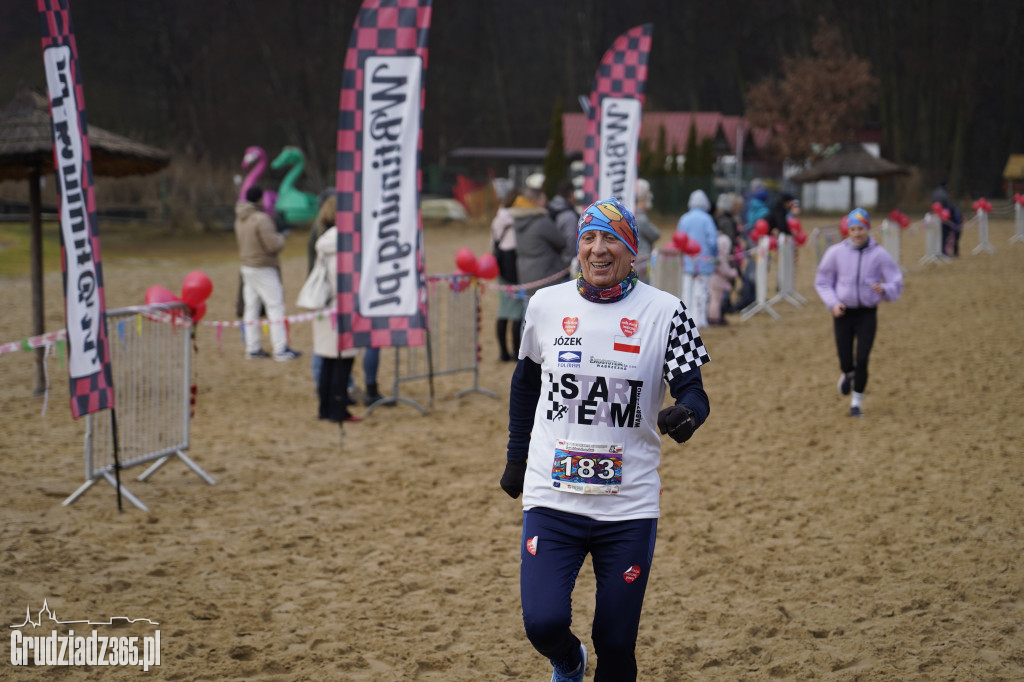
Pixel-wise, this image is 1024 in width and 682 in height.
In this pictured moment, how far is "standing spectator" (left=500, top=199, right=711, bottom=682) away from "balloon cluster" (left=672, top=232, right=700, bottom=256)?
10158 mm

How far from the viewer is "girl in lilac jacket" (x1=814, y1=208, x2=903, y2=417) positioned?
8875mm

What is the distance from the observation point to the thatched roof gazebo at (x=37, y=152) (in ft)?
32.7

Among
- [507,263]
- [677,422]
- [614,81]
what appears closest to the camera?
[677,422]

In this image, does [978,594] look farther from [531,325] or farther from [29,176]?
[29,176]

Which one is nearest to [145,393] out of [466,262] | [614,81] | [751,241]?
[466,262]

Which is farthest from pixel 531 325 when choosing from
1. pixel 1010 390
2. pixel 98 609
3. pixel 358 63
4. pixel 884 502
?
pixel 1010 390

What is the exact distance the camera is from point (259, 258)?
12.2 metres

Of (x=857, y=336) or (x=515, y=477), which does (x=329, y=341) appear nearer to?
(x=857, y=336)

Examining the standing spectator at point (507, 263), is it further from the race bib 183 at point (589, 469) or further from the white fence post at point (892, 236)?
the white fence post at point (892, 236)

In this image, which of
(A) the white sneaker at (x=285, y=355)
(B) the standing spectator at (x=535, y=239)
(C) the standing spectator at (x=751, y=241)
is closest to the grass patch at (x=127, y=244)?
(A) the white sneaker at (x=285, y=355)

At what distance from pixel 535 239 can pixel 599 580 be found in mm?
8143

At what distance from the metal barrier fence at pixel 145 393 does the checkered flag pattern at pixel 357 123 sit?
1.32 meters

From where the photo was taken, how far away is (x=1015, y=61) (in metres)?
59.4

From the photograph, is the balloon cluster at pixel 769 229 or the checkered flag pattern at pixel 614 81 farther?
the balloon cluster at pixel 769 229
